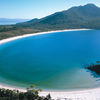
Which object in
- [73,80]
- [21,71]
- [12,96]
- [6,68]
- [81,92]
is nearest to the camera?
[12,96]

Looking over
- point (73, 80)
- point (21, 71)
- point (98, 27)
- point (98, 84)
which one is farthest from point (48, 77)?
point (98, 27)

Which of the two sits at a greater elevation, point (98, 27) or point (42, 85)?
point (98, 27)

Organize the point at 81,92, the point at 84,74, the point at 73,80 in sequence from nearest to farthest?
the point at 81,92, the point at 73,80, the point at 84,74

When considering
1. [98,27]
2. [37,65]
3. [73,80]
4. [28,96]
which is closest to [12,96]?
[28,96]

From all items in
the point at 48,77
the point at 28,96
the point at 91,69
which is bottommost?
the point at 28,96

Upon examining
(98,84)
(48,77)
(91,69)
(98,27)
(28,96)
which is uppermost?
(98,27)

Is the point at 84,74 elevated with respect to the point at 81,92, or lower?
elevated

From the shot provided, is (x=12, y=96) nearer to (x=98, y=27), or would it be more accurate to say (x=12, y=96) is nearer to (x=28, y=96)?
(x=28, y=96)

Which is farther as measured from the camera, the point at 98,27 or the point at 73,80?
the point at 98,27

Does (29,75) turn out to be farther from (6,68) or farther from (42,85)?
(6,68)
